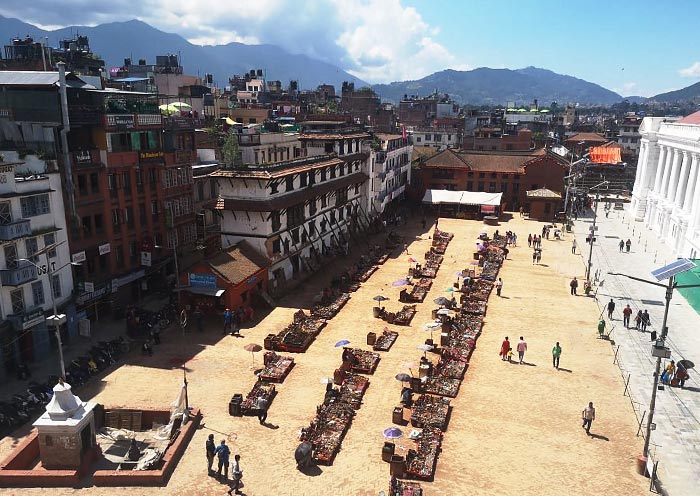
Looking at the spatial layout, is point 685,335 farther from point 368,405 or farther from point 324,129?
Answer: point 324,129

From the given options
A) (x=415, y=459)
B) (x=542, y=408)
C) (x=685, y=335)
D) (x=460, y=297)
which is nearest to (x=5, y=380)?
(x=415, y=459)

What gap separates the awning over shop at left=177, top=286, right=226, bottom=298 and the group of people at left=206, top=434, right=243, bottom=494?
15.8m

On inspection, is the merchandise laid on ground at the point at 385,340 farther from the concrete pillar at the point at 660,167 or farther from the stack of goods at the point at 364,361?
the concrete pillar at the point at 660,167

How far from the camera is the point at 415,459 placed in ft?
70.2

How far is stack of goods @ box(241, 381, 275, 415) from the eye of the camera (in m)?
25.0

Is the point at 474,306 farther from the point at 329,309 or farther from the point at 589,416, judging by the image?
the point at 589,416

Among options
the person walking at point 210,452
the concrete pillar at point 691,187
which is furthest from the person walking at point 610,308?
the person walking at point 210,452

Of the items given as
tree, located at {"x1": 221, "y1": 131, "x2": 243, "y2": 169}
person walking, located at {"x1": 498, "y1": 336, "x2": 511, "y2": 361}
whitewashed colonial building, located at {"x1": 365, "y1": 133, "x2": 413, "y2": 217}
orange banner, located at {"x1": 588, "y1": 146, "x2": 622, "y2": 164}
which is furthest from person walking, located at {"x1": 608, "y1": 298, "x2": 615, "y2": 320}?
orange banner, located at {"x1": 588, "y1": 146, "x2": 622, "y2": 164}

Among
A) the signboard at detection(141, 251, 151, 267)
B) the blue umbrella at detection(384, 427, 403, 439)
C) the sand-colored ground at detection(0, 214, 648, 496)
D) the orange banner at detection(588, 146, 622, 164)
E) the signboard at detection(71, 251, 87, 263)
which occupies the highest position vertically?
the orange banner at detection(588, 146, 622, 164)

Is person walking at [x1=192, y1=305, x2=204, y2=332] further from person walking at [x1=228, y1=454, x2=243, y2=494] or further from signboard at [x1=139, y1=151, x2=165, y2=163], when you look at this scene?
person walking at [x1=228, y1=454, x2=243, y2=494]

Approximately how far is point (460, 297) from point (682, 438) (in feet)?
67.2

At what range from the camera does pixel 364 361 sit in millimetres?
30281

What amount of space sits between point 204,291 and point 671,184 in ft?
204

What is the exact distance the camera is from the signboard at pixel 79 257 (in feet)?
112
